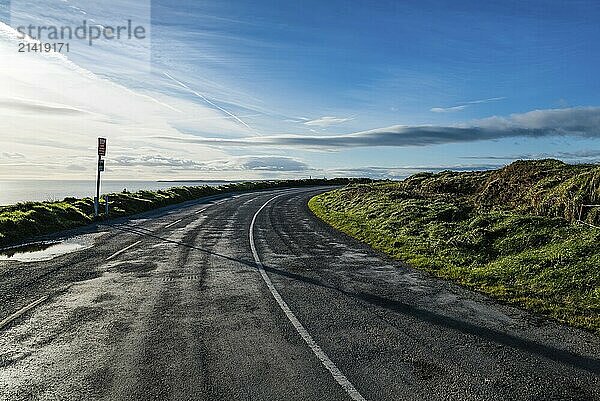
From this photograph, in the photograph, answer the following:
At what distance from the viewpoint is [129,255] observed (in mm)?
14453

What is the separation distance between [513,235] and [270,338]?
→ 10.3 metres

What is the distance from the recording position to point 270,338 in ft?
23.5

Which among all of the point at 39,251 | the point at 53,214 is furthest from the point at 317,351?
the point at 53,214

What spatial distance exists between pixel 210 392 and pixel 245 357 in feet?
3.59

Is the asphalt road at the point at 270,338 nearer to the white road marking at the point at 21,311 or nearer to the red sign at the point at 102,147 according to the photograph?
the white road marking at the point at 21,311

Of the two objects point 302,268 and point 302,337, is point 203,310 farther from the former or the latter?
point 302,268

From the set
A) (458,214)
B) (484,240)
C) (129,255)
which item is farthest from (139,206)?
(484,240)

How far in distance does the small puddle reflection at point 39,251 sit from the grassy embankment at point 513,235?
10898mm

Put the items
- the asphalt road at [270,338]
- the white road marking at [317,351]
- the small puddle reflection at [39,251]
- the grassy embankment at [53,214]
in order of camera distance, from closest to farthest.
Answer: the white road marking at [317,351]
the asphalt road at [270,338]
the small puddle reflection at [39,251]
the grassy embankment at [53,214]

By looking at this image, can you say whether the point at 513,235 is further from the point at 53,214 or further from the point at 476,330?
the point at 53,214

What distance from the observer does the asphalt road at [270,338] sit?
5516 millimetres

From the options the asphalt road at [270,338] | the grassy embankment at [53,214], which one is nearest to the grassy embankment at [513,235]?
the asphalt road at [270,338]

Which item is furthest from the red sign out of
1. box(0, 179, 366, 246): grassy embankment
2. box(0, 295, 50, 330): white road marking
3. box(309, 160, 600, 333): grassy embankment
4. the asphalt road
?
box(0, 295, 50, 330): white road marking

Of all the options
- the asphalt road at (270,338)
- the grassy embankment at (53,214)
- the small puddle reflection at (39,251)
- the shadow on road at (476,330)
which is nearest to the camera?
the asphalt road at (270,338)
